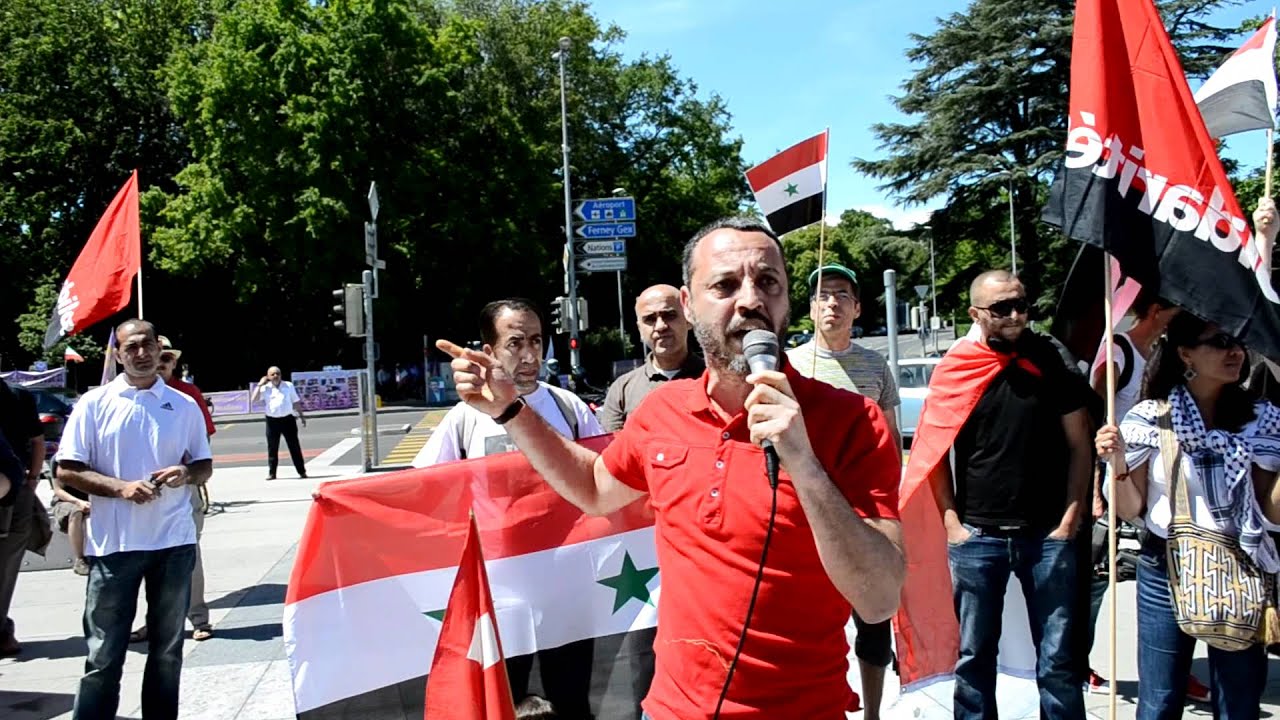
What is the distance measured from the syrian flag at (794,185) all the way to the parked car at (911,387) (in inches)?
504

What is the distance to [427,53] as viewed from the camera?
121ft

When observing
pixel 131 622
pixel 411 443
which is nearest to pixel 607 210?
pixel 411 443

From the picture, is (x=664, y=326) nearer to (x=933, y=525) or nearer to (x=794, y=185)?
(x=794, y=185)

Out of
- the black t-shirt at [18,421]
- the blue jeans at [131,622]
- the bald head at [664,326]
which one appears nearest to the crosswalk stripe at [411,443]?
the black t-shirt at [18,421]

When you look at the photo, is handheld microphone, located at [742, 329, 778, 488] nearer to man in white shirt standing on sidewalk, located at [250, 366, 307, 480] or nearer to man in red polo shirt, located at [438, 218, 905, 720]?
man in red polo shirt, located at [438, 218, 905, 720]

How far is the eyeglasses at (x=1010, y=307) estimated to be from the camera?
165 inches

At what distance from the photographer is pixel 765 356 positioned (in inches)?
74.2

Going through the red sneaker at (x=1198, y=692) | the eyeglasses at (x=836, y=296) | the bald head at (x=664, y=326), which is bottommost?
the red sneaker at (x=1198, y=692)

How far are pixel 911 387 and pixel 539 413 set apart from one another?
1389 centimetres

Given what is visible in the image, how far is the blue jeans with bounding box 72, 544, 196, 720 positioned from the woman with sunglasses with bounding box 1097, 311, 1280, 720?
4.02m

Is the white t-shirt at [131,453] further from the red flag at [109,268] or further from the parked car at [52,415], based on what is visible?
the parked car at [52,415]

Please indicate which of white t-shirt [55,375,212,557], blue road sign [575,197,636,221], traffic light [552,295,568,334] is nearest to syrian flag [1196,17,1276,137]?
white t-shirt [55,375,212,557]

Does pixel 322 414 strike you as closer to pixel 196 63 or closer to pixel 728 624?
pixel 196 63

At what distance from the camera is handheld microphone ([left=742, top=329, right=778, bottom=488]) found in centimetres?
187
